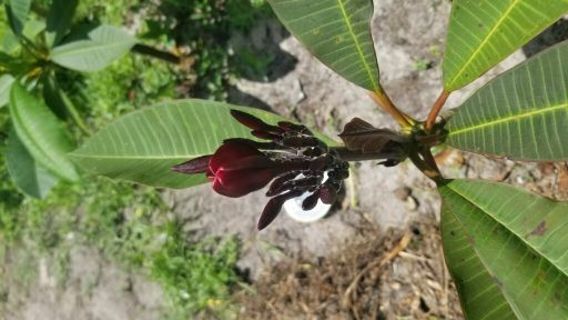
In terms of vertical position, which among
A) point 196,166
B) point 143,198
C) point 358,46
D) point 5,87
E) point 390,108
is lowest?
point 143,198

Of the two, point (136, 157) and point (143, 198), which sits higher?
point (136, 157)

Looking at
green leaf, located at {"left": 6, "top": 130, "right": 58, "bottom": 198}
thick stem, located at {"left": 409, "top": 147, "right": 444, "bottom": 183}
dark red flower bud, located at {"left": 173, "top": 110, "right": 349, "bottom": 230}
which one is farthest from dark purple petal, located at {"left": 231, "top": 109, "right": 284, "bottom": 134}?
green leaf, located at {"left": 6, "top": 130, "right": 58, "bottom": 198}

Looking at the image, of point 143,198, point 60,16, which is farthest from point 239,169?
point 143,198

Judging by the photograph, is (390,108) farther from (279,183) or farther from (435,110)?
(279,183)

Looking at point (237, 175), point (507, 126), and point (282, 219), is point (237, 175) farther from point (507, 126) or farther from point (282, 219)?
point (282, 219)

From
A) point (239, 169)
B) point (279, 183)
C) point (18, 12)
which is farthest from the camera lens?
point (18, 12)

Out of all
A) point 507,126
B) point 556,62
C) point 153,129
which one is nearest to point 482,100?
point 507,126
